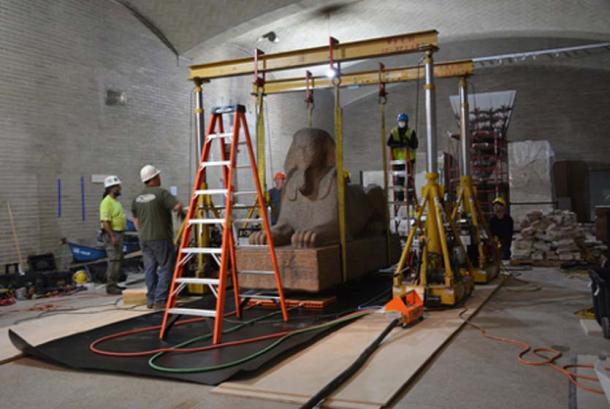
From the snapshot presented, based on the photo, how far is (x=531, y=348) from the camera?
15.9ft

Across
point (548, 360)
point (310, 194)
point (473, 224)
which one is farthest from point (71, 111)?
point (548, 360)

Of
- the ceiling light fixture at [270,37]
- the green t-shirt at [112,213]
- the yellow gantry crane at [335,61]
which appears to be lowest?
the green t-shirt at [112,213]

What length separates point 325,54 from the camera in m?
7.40

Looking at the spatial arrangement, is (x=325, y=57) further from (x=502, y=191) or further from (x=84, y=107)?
(x=502, y=191)

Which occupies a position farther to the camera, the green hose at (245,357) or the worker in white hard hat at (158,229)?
the worker in white hard hat at (158,229)

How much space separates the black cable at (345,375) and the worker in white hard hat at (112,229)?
5735 millimetres

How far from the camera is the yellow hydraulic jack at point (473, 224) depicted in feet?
27.8

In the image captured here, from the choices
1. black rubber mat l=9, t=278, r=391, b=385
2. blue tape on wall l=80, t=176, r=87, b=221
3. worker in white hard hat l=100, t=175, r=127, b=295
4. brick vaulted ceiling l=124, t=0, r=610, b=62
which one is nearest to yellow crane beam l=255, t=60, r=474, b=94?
worker in white hard hat l=100, t=175, r=127, b=295

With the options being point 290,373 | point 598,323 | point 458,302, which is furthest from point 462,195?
point 290,373

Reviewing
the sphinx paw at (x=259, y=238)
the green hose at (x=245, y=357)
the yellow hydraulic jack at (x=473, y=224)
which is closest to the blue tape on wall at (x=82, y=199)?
the sphinx paw at (x=259, y=238)

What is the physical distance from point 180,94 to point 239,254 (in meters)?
9.02

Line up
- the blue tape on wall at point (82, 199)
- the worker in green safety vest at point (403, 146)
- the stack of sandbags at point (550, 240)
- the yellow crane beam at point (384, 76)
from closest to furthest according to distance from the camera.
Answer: the yellow crane beam at point (384, 76) → the worker in green safety vest at point (403, 146) → the stack of sandbags at point (550, 240) → the blue tape on wall at point (82, 199)

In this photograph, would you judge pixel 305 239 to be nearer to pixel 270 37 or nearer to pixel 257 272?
pixel 257 272

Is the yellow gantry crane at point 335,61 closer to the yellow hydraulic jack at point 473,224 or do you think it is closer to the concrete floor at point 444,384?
the yellow hydraulic jack at point 473,224
